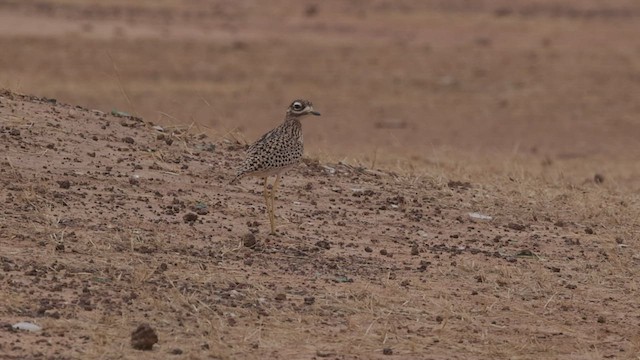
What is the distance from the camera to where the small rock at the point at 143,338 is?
22.7 ft

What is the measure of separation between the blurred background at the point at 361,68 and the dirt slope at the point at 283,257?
4.22m

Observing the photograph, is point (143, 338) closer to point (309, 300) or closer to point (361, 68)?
point (309, 300)

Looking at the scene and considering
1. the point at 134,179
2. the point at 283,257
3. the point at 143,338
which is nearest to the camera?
the point at 143,338

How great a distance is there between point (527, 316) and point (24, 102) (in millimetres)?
4263

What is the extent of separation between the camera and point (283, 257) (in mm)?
8750

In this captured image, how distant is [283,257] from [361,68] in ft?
47.4

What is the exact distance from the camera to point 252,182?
10.4 meters

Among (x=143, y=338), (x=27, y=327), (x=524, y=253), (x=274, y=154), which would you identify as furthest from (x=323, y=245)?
(x=27, y=327)

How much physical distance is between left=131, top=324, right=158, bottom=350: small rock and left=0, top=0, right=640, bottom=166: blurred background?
7661 mm

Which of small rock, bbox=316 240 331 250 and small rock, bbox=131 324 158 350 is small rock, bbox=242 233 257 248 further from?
small rock, bbox=131 324 158 350

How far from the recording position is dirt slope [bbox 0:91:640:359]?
24.2 ft

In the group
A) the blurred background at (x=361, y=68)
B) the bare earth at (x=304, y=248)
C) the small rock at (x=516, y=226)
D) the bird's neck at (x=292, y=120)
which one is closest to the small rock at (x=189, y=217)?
the bare earth at (x=304, y=248)

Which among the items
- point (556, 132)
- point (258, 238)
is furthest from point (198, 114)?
point (258, 238)

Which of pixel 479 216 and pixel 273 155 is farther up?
pixel 273 155
